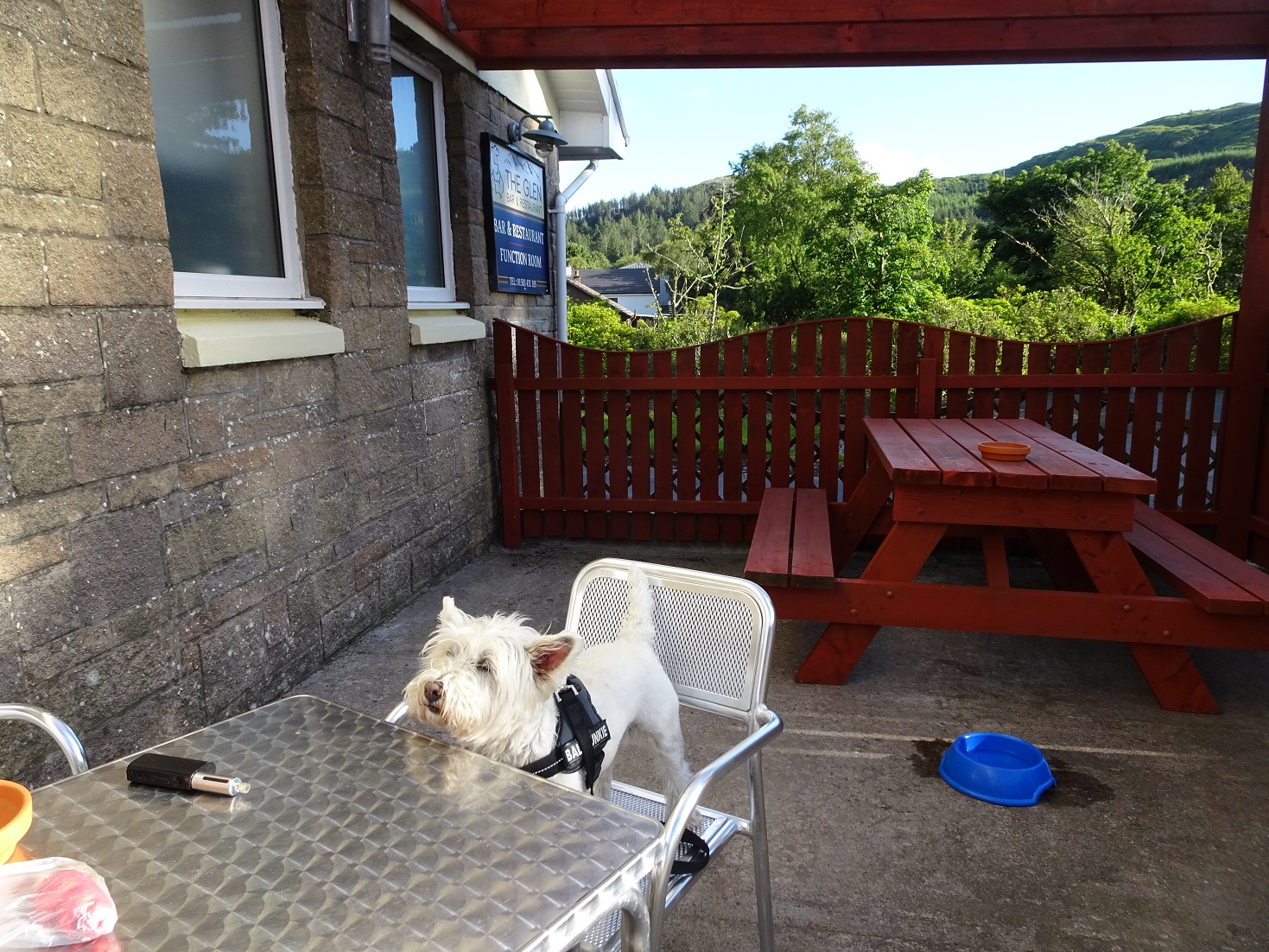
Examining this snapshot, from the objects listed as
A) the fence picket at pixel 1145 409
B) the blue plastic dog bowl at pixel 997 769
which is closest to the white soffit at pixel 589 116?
the fence picket at pixel 1145 409

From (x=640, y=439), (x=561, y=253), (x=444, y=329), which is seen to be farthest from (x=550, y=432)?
(x=561, y=253)

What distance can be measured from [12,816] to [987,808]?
105 inches

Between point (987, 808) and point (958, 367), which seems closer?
point (987, 808)

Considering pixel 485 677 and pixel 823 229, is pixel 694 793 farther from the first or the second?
pixel 823 229

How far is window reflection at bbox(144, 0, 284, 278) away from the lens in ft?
10.2

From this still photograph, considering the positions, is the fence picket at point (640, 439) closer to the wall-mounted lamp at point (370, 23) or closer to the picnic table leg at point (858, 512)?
the picnic table leg at point (858, 512)

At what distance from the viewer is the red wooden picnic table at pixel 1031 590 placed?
3270 mm

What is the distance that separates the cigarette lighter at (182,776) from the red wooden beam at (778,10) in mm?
4445

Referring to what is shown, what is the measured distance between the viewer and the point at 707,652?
1928mm

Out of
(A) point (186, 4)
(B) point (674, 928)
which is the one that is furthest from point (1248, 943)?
(A) point (186, 4)

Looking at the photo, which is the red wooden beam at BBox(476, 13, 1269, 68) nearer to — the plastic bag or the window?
the window

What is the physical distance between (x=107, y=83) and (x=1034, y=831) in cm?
364

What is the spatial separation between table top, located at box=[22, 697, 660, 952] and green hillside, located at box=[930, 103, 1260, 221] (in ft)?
200

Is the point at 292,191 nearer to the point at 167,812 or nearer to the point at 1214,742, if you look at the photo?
the point at 167,812
